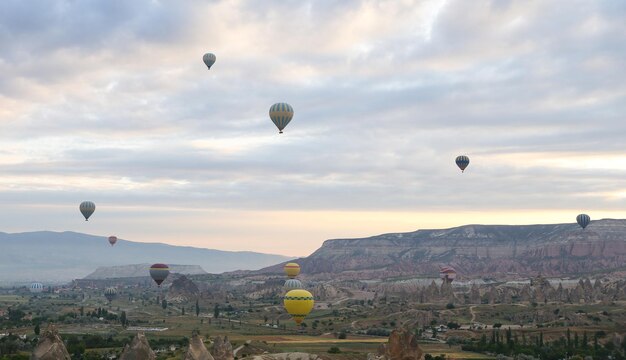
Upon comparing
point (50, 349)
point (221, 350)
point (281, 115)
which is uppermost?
point (281, 115)

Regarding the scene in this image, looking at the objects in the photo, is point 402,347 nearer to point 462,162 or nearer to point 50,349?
point 50,349

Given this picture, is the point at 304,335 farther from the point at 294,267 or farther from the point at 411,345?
the point at 411,345

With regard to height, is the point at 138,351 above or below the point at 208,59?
below

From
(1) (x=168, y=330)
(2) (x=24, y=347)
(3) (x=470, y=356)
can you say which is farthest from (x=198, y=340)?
(1) (x=168, y=330)

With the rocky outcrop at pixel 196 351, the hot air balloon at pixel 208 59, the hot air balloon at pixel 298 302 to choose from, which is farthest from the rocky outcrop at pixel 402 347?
the hot air balloon at pixel 208 59

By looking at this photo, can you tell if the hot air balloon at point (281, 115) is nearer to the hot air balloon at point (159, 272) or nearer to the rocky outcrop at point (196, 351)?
the rocky outcrop at point (196, 351)

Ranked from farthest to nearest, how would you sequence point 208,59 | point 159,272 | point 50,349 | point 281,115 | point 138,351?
point 159,272 < point 208,59 < point 281,115 < point 138,351 < point 50,349

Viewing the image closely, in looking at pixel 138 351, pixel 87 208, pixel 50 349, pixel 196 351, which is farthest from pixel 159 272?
pixel 196 351
